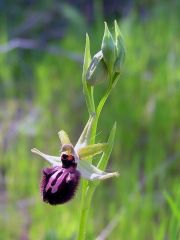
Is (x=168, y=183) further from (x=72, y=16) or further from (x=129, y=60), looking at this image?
(x=72, y=16)

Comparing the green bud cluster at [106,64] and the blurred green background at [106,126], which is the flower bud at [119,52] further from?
the blurred green background at [106,126]

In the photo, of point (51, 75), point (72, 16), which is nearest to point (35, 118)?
point (51, 75)

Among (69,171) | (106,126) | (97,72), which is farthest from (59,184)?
(106,126)

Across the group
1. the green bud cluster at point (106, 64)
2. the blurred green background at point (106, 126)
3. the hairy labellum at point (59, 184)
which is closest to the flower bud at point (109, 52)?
the green bud cluster at point (106, 64)

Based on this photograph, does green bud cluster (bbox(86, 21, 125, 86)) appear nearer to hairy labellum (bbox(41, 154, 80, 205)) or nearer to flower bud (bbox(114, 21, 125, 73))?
flower bud (bbox(114, 21, 125, 73))

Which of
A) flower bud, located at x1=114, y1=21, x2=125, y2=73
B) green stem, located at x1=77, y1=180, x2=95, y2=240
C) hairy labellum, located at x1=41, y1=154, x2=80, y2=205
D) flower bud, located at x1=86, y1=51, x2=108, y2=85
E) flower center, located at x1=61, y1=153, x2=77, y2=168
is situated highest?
flower bud, located at x1=114, y1=21, x2=125, y2=73

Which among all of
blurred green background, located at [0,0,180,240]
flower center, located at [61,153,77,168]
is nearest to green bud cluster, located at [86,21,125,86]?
flower center, located at [61,153,77,168]
